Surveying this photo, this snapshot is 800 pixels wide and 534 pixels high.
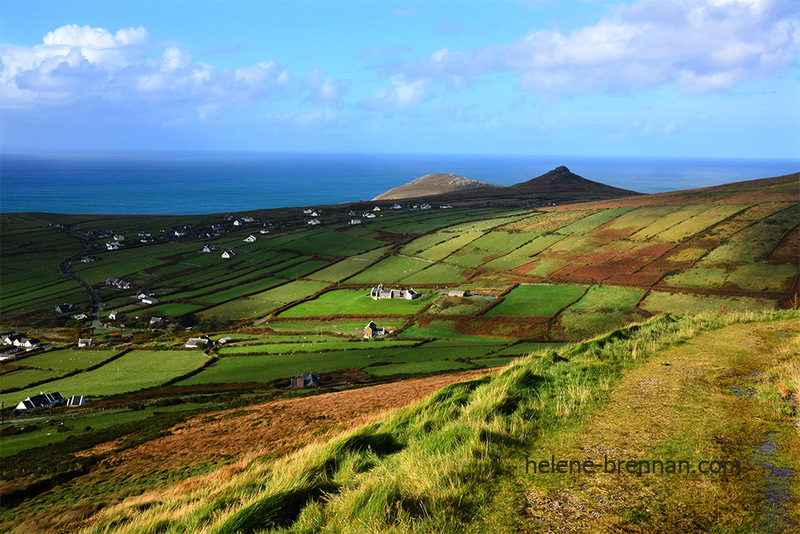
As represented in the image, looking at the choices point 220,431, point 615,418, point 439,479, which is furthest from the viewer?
point 220,431

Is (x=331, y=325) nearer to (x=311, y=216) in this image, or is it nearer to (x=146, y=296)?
(x=146, y=296)

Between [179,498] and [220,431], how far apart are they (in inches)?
535

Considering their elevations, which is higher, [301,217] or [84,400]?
[301,217]

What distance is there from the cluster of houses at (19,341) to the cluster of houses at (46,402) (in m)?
29.8

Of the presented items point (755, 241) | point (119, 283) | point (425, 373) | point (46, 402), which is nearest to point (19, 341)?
point (119, 283)

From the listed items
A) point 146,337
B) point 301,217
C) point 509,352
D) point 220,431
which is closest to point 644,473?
point 220,431

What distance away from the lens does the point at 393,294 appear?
250 ft

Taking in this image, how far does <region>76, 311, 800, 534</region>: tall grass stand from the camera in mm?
6031

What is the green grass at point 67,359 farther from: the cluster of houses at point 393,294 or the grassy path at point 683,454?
the grassy path at point 683,454

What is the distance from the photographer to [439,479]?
638 centimetres

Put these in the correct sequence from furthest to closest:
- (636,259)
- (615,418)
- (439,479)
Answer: (636,259), (615,418), (439,479)

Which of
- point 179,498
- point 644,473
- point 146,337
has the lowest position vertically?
point 146,337

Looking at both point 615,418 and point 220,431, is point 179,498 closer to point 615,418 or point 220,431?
point 615,418

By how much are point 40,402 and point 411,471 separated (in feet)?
148
